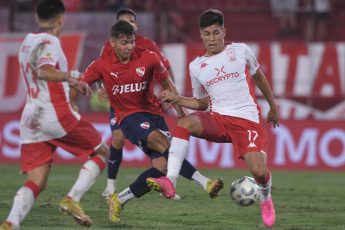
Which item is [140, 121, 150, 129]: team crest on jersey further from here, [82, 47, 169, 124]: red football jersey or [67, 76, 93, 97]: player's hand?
[67, 76, 93, 97]: player's hand

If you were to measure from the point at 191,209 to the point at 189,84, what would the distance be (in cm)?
666

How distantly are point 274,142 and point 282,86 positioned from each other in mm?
1470

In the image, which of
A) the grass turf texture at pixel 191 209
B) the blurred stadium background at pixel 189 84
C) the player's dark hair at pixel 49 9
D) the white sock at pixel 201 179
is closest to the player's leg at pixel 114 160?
the grass turf texture at pixel 191 209

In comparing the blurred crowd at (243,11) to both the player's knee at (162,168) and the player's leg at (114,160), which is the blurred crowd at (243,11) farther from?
the player's knee at (162,168)

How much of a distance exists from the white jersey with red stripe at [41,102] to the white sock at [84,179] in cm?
39

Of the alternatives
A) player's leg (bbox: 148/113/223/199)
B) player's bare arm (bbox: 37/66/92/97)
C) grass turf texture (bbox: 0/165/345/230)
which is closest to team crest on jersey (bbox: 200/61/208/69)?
player's leg (bbox: 148/113/223/199)

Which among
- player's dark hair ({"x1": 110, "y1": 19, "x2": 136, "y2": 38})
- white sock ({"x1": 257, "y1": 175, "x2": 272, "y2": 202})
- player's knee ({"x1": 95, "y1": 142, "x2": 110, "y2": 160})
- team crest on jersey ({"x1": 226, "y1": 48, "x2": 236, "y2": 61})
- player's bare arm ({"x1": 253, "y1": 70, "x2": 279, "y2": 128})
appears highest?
player's dark hair ({"x1": 110, "y1": 19, "x2": 136, "y2": 38})

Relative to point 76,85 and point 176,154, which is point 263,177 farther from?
point 76,85

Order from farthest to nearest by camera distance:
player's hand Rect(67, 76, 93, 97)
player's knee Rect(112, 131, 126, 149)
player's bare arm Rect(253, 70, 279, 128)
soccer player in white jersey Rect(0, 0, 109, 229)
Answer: player's knee Rect(112, 131, 126, 149), player's bare arm Rect(253, 70, 279, 128), soccer player in white jersey Rect(0, 0, 109, 229), player's hand Rect(67, 76, 93, 97)

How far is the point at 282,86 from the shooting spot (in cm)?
1455

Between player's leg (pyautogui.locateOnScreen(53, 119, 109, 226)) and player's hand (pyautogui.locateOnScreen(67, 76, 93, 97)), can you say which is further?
player's leg (pyautogui.locateOnScreen(53, 119, 109, 226))

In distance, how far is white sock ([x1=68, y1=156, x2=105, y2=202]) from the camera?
582 cm

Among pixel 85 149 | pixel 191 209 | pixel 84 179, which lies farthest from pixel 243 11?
pixel 84 179

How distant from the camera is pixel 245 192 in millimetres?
6707
